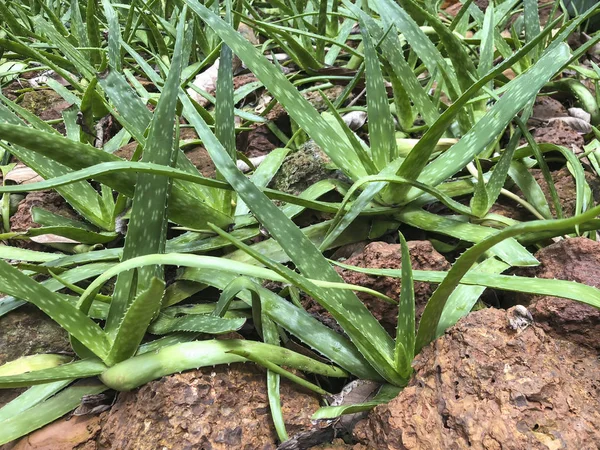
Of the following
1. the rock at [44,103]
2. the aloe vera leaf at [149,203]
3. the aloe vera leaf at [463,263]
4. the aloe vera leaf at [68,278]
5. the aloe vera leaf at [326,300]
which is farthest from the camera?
the rock at [44,103]

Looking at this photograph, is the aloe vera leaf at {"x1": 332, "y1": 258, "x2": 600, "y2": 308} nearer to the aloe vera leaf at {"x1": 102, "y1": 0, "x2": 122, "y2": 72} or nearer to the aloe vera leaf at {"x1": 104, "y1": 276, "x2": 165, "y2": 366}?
the aloe vera leaf at {"x1": 104, "y1": 276, "x2": 165, "y2": 366}

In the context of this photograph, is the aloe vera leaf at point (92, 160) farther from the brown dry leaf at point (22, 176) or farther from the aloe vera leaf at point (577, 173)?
the aloe vera leaf at point (577, 173)

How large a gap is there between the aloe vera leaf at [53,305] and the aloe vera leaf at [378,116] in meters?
0.49

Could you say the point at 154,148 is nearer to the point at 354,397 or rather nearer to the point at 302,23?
the point at 354,397

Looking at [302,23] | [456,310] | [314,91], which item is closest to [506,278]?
[456,310]

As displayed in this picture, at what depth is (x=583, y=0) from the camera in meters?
1.31

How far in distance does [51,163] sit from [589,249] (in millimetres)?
851

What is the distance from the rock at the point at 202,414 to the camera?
20.2 inches

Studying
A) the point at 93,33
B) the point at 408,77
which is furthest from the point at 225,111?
the point at 93,33

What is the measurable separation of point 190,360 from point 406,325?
26cm

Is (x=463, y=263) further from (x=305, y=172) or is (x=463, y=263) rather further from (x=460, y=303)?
(x=305, y=172)

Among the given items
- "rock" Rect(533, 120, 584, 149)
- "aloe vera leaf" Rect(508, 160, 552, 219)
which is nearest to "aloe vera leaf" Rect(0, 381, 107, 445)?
"aloe vera leaf" Rect(508, 160, 552, 219)

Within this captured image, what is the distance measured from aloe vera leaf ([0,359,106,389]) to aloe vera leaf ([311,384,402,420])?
28cm

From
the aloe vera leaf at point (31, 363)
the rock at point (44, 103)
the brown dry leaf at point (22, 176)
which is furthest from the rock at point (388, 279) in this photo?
the rock at point (44, 103)
